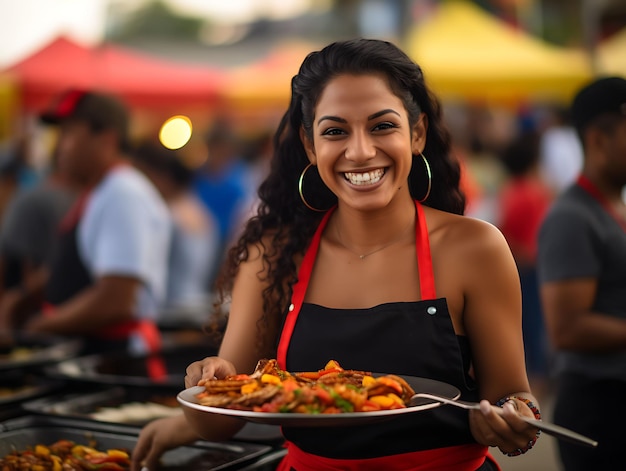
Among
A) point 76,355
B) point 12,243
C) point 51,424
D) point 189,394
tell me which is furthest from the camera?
point 12,243

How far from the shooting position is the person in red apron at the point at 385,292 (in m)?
1.94

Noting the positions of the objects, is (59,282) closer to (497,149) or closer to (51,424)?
(51,424)

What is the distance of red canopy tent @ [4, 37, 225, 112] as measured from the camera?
9789mm

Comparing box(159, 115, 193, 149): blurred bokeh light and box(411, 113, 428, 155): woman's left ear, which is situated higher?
box(159, 115, 193, 149): blurred bokeh light

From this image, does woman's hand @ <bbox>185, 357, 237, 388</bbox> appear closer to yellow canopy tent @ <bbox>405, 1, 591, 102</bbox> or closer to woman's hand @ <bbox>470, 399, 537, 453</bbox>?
woman's hand @ <bbox>470, 399, 537, 453</bbox>

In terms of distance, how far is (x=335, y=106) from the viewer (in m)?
1.98

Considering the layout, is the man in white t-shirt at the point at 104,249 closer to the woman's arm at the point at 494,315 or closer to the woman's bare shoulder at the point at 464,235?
the woman's bare shoulder at the point at 464,235

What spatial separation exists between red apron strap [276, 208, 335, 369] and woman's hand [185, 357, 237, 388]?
0.12m

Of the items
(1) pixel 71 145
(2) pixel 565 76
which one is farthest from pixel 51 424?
(2) pixel 565 76

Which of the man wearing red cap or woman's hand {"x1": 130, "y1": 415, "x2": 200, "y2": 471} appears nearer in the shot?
woman's hand {"x1": 130, "y1": 415, "x2": 200, "y2": 471}

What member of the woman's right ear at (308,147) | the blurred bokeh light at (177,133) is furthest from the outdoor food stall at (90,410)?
the blurred bokeh light at (177,133)

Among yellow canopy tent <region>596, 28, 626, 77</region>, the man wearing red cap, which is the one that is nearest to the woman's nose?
the man wearing red cap

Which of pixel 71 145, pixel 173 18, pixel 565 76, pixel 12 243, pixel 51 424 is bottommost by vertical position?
pixel 51 424

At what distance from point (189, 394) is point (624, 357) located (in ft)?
5.11
